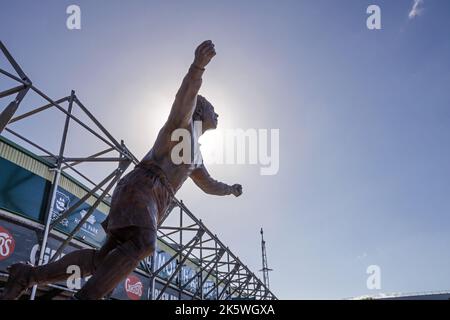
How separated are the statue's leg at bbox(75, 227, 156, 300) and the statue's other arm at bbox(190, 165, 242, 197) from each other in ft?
2.80

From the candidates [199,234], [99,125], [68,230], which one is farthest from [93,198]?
[199,234]

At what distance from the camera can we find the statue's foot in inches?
86.4

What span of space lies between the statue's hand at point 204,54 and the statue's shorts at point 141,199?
73cm

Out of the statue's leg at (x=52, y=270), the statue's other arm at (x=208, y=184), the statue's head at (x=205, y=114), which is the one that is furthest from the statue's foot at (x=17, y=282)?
the statue's head at (x=205, y=114)

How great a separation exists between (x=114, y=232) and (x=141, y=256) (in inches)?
10.6

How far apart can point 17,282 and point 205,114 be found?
1686 millimetres

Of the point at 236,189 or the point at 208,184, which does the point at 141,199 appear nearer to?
the point at 208,184

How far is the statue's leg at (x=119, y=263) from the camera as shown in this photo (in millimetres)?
1841

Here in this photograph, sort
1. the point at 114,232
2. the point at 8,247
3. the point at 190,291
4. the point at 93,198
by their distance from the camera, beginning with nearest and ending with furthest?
the point at 114,232 → the point at 8,247 → the point at 93,198 → the point at 190,291

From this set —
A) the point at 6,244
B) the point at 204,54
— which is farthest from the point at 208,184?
the point at 6,244

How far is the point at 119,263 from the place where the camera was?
1918 millimetres

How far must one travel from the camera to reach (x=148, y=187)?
2.26 meters

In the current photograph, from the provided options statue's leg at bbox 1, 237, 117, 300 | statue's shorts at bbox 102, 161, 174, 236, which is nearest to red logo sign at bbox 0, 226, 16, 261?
statue's leg at bbox 1, 237, 117, 300
